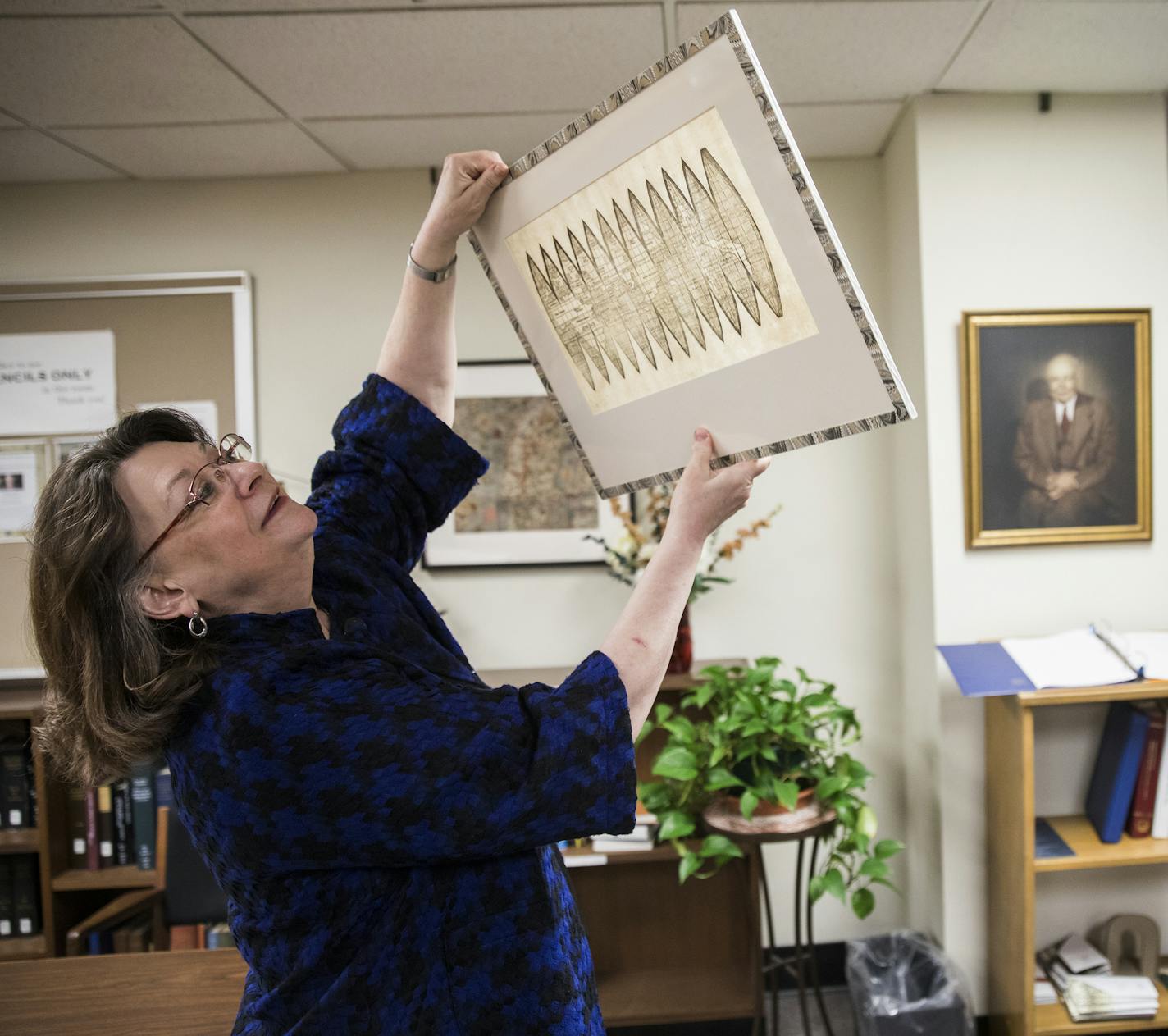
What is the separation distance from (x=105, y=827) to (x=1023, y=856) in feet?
8.12

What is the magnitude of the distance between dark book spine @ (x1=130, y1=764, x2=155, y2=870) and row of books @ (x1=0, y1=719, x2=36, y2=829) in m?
0.28

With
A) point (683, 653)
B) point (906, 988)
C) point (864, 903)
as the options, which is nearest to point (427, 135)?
point (683, 653)

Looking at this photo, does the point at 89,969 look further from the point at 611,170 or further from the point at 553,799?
the point at 611,170

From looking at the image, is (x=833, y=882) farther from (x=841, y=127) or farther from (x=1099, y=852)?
(x=841, y=127)

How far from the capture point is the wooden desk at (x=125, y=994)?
4.01ft

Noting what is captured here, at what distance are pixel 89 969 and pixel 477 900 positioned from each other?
848mm

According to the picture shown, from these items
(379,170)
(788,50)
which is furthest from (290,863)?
(379,170)

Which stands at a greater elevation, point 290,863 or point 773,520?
point 773,520

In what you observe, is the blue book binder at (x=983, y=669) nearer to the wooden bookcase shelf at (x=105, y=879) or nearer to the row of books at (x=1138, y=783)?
the row of books at (x=1138, y=783)

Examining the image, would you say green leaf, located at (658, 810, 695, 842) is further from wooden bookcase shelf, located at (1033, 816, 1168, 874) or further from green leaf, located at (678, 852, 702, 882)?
wooden bookcase shelf, located at (1033, 816, 1168, 874)

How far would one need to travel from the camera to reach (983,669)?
7.50ft

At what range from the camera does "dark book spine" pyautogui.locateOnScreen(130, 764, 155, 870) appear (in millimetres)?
2635

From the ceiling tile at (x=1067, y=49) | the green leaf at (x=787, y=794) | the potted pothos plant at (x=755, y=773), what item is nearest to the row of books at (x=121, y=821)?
the potted pothos plant at (x=755, y=773)

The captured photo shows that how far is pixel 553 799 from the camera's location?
0.75 metres
